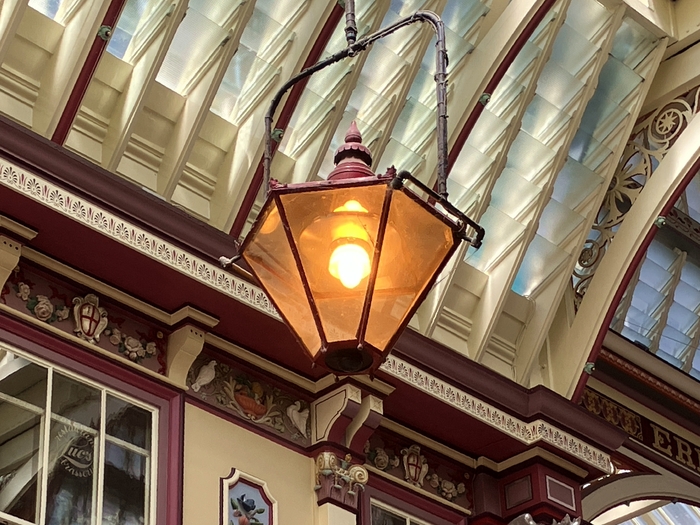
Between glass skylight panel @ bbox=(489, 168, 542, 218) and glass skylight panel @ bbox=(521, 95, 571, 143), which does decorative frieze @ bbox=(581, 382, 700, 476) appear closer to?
glass skylight panel @ bbox=(489, 168, 542, 218)

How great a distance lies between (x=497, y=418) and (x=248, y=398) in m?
1.49

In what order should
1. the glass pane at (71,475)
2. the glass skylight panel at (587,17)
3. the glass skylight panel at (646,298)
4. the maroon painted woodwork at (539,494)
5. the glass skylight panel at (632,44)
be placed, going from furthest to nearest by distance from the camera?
the glass skylight panel at (646,298), the glass skylight panel at (632,44), the glass skylight panel at (587,17), the maroon painted woodwork at (539,494), the glass pane at (71,475)

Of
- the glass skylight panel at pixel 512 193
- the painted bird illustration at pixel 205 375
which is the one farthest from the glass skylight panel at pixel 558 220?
the painted bird illustration at pixel 205 375

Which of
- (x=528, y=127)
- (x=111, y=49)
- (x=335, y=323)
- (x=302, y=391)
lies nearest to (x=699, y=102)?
(x=528, y=127)

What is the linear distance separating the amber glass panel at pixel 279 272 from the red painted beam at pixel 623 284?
4.22 meters

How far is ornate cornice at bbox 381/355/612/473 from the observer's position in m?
8.14

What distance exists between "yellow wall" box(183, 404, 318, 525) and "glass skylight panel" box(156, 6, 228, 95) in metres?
1.62

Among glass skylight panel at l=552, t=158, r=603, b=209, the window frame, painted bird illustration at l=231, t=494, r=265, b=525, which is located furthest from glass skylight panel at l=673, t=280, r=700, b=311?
the window frame

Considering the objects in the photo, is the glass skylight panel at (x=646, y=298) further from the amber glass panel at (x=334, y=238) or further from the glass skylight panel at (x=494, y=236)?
the amber glass panel at (x=334, y=238)

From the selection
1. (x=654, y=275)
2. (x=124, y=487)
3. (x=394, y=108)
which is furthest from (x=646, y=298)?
(x=124, y=487)

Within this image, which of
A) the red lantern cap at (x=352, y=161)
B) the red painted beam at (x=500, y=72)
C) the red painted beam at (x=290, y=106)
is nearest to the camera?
the red lantern cap at (x=352, y=161)

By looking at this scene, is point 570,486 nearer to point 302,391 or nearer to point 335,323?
point 302,391

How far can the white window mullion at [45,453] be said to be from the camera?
661cm

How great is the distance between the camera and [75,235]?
7.12 meters
